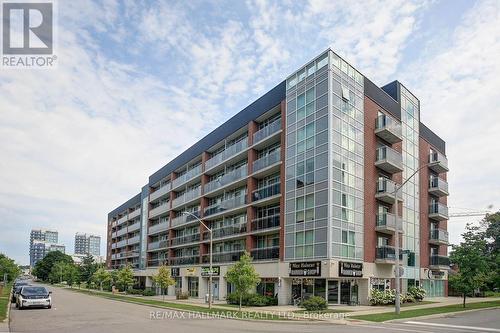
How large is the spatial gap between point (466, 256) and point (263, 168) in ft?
58.7

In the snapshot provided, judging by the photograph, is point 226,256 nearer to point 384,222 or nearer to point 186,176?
point 186,176

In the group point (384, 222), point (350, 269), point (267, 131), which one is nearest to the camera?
point (350, 269)

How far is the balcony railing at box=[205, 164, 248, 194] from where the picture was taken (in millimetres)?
45844

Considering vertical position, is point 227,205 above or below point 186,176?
below

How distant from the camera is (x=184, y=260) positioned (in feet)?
190

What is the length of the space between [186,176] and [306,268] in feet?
96.4

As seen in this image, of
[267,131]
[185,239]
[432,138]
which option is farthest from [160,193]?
[432,138]

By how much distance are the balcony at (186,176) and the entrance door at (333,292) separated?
2658 cm

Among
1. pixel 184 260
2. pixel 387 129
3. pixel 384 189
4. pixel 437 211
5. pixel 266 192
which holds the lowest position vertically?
pixel 184 260

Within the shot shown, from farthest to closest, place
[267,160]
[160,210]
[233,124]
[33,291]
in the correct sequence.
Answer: [160,210] < [233,124] < [267,160] < [33,291]

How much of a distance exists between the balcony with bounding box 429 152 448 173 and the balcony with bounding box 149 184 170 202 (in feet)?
117

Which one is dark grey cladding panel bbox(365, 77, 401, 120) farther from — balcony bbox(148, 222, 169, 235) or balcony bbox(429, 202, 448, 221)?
balcony bbox(148, 222, 169, 235)

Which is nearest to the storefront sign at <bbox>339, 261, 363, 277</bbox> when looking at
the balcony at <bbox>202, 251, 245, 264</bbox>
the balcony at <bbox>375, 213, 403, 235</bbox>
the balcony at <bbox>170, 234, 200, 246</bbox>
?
the balcony at <bbox>375, 213, 403, 235</bbox>

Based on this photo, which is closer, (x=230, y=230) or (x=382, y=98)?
(x=382, y=98)
